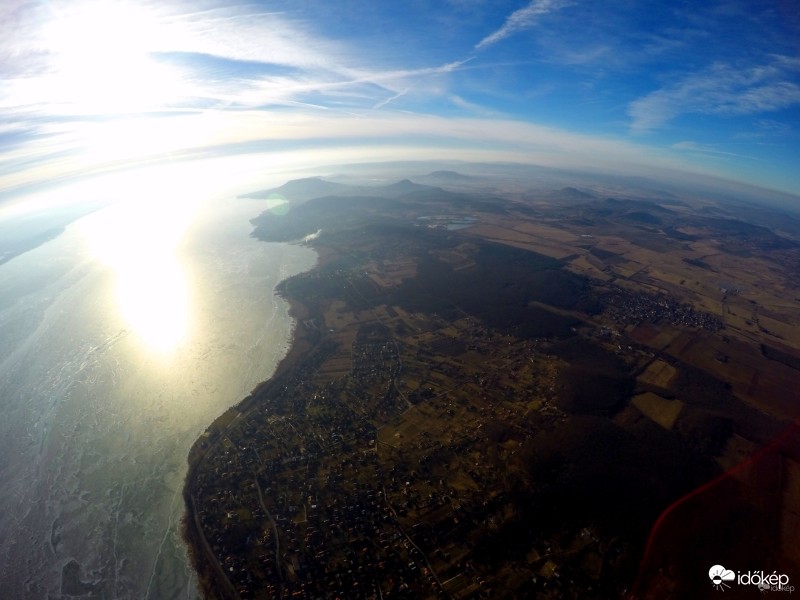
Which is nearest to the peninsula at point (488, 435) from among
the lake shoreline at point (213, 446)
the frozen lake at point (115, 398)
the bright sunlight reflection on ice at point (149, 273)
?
A: the lake shoreline at point (213, 446)

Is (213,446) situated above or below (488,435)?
below

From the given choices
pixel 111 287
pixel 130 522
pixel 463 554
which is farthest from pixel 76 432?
pixel 111 287

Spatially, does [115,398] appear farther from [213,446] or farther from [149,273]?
[149,273]

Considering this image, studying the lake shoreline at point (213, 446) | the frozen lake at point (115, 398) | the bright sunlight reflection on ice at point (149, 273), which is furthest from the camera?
the bright sunlight reflection on ice at point (149, 273)

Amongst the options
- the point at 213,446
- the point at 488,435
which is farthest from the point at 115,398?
the point at 488,435

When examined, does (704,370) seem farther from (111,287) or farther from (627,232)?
(111,287)

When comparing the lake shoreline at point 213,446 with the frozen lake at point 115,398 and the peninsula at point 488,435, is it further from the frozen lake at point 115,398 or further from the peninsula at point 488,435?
the frozen lake at point 115,398

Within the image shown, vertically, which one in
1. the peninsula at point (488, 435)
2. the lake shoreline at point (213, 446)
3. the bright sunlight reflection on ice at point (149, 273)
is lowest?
the bright sunlight reflection on ice at point (149, 273)
